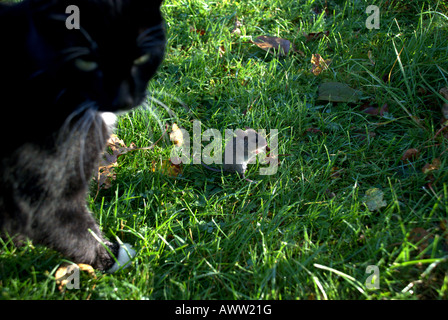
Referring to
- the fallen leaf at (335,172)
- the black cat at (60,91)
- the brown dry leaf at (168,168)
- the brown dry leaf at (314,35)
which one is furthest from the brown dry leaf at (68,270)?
the brown dry leaf at (314,35)

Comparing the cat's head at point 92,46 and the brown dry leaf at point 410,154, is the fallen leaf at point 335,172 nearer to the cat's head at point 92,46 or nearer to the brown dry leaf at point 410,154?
the brown dry leaf at point 410,154

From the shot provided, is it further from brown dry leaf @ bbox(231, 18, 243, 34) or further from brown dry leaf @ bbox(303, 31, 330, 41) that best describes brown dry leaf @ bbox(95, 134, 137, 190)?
brown dry leaf @ bbox(303, 31, 330, 41)

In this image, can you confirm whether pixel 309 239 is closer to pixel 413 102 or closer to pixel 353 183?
pixel 353 183

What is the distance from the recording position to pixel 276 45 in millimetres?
2688

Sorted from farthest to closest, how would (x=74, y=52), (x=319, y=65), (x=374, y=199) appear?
(x=319, y=65) → (x=374, y=199) → (x=74, y=52)

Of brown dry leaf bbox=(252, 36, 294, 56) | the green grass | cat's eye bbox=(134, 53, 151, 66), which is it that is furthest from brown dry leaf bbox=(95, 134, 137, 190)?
brown dry leaf bbox=(252, 36, 294, 56)

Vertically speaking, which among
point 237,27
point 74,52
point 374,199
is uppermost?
point 74,52

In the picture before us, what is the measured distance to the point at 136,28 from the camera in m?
1.25

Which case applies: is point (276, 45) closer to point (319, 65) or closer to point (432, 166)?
point (319, 65)

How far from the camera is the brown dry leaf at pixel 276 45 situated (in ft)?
8.73

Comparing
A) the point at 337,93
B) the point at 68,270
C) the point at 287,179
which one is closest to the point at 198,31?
the point at 337,93

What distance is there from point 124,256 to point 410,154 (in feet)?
5.05

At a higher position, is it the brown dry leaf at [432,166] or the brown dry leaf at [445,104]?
the brown dry leaf at [445,104]

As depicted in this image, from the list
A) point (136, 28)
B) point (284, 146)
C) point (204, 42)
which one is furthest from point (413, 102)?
point (136, 28)
